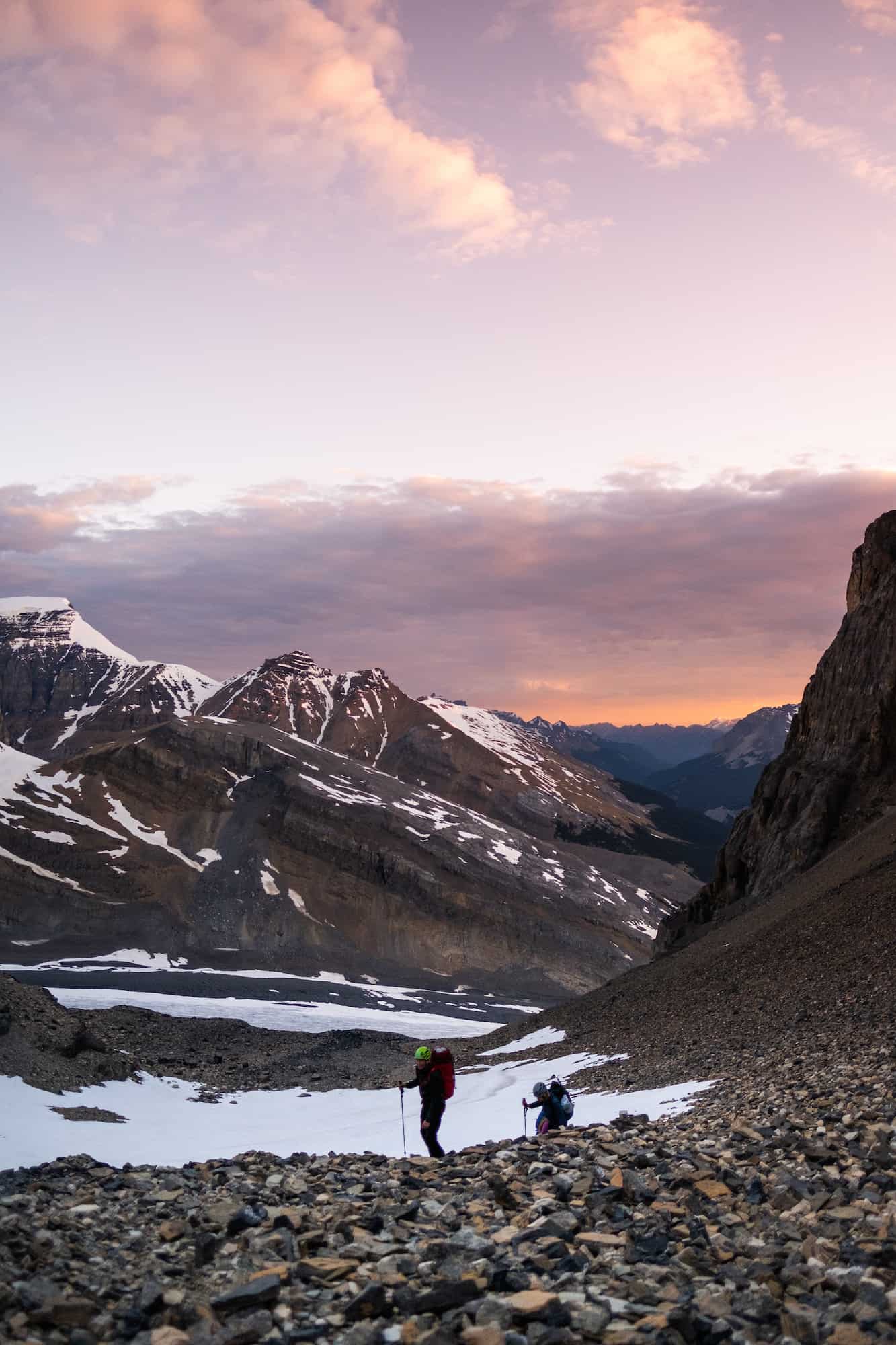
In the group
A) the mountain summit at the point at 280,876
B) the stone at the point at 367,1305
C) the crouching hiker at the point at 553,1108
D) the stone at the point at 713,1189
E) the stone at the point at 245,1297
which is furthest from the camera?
the mountain summit at the point at 280,876

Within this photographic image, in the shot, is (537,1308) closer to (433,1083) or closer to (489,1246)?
(489,1246)

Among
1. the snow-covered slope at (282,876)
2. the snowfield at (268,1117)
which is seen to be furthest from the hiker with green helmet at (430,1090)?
the snow-covered slope at (282,876)

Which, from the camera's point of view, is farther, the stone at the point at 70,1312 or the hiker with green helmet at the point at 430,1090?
the hiker with green helmet at the point at 430,1090

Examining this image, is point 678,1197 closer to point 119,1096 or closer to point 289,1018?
point 119,1096

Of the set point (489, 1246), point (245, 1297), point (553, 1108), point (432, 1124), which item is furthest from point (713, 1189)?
point (432, 1124)

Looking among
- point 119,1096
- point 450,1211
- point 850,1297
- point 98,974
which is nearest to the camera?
point 850,1297

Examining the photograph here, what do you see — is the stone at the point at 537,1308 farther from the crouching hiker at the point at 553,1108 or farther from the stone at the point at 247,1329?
the crouching hiker at the point at 553,1108

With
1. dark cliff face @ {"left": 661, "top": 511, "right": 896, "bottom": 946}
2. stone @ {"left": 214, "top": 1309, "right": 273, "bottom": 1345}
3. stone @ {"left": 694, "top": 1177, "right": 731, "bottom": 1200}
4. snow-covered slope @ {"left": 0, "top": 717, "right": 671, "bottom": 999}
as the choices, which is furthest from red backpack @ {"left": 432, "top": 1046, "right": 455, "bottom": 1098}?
snow-covered slope @ {"left": 0, "top": 717, "right": 671, "bottom": 999}

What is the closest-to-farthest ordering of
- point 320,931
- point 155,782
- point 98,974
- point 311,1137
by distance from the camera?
point 311,1137 → point 98,974 → point 320,931 → point 155,782

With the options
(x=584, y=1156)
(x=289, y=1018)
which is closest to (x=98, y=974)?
(x=289, y=1018)

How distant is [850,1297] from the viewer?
6531 mm

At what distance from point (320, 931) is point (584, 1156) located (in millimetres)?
129438

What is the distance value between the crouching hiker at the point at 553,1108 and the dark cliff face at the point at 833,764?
141ft

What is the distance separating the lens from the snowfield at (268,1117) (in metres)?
Answer: 21.9
